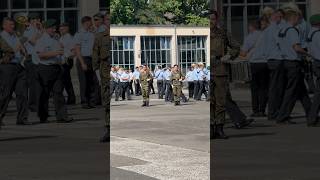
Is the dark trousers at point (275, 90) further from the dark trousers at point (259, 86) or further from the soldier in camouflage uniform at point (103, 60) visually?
the soldier in camouflage uniform at point (103, 60)

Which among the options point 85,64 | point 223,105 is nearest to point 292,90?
point 223,105

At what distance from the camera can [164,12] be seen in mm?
2395

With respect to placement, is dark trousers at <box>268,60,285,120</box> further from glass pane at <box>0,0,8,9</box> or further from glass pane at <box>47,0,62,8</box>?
glass pane at <box>0,0,8,9</box>

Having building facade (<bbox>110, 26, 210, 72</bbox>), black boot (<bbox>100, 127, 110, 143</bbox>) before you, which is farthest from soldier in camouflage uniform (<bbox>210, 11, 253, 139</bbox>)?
black boot (<bbox>100, 127, 110, 143</bbox>)

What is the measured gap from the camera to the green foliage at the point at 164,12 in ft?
7.84

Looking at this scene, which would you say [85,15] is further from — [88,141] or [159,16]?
[88,141]

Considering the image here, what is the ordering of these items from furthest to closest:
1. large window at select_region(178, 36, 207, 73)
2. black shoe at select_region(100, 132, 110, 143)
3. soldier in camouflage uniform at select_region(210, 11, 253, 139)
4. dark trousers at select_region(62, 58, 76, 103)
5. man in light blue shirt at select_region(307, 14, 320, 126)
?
1. black shoe at select_region(100, 132, 110, 143)
2. dark trousers at select_region(62, 58, 76, 103)
3. man in light blue shirt at select_region(307, 14, 320, 126)
4. soldier in camouflage uniform at select_region(210, 11, 253, 139)
5. large window at select_region(178, 36, 207, 73)

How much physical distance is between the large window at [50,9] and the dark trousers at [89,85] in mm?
201

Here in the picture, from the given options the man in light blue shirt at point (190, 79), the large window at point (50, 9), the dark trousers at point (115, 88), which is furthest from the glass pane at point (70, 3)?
the man in light blue shirt at point (190, 79)

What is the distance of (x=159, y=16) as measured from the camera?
7.90 feet

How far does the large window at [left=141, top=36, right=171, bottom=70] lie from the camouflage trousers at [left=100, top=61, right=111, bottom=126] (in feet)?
1.15

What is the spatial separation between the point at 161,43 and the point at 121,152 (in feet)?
8.23

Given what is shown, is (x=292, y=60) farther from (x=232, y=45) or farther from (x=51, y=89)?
(x=51, y=89)

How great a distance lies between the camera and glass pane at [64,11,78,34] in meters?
2.58
